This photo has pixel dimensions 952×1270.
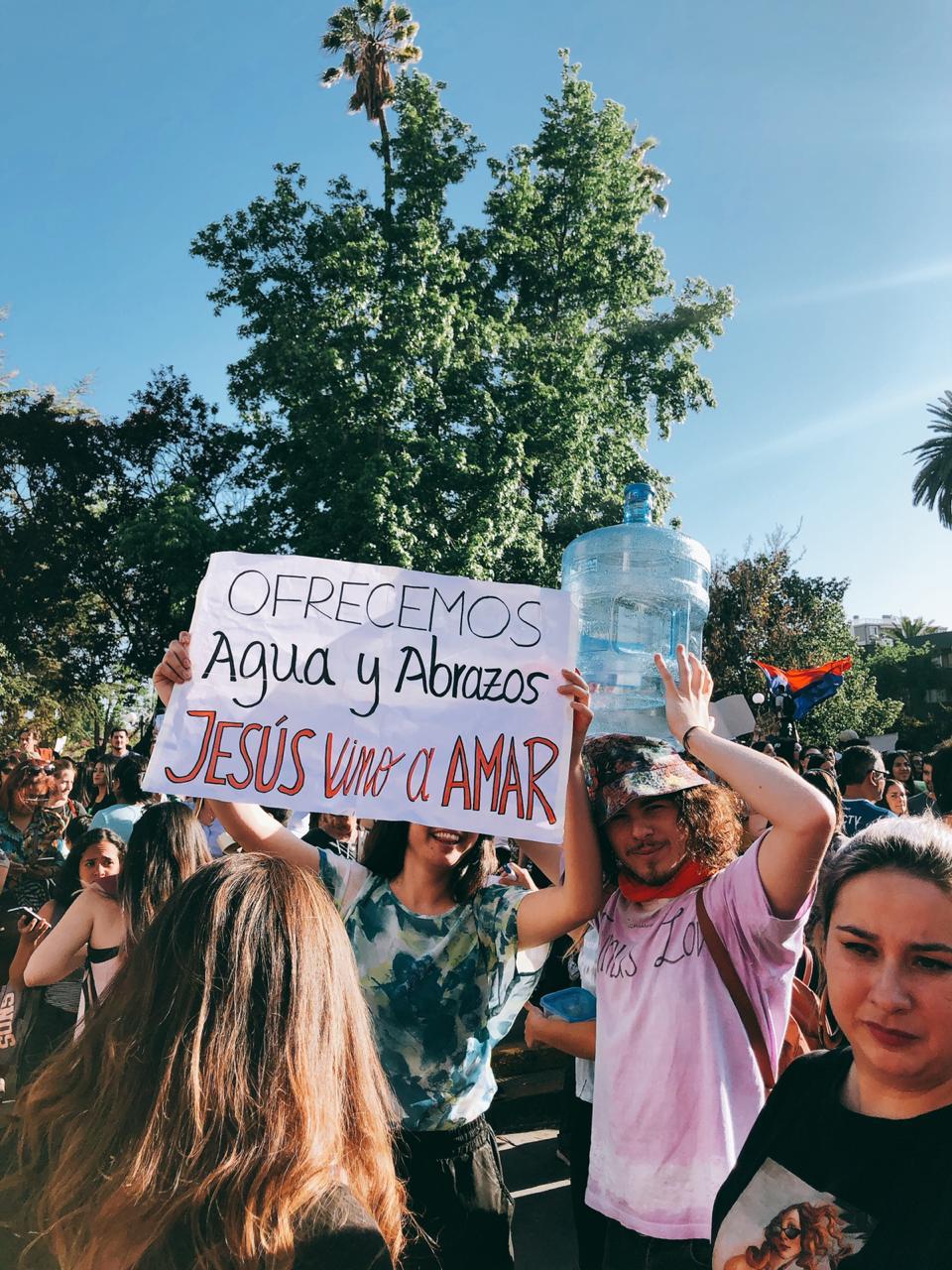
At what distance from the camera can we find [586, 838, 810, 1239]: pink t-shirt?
1987 millimetres

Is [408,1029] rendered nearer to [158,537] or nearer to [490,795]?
[490,795]

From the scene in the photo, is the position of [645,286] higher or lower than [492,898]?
higher

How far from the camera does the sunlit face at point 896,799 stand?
757 centimetres

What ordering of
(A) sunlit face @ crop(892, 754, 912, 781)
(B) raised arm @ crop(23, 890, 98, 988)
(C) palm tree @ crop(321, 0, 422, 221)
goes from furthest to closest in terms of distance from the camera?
Result: (C) palm tree @ crop(321, 0, 422, 221) → (A) sunlit face @ crop(892, 754, 912, 781) → (B) raised arm @ crop(23, 890, 98, 988)

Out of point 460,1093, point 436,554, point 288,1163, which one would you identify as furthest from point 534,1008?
point 436,554

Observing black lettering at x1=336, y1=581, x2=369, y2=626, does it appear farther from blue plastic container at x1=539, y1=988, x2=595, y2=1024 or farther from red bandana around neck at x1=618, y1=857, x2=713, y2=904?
blue plastic container at x1=539, y1=988, x2=595, y2=1024

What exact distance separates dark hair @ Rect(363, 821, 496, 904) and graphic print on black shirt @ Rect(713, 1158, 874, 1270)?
3.48 feet

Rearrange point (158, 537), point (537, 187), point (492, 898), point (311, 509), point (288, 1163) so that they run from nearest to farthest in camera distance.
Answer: point (288, 1163) → point (492, 898) → point (158, 537) → point (311, 509) → point (537, 187)

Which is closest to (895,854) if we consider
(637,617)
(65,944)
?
(65,944)

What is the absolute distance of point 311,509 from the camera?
683 inches

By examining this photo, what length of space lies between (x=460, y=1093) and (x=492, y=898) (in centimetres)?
45

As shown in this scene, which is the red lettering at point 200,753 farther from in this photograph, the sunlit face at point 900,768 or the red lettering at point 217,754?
the sunlit face at point 900,768

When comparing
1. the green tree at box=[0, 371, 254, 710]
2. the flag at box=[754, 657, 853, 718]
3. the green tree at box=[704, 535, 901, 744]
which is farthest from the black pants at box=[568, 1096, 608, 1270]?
the green tree at box=[704, 535, 901, 744]

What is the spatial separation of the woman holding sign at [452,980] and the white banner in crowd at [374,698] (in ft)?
0.41
